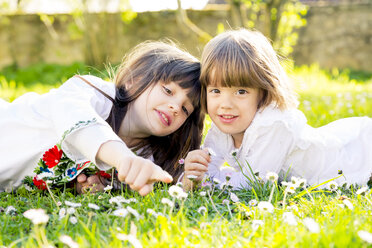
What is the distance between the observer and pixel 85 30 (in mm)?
10164

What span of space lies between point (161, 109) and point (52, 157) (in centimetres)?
72

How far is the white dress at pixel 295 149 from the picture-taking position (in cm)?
265

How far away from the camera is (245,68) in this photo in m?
2.66

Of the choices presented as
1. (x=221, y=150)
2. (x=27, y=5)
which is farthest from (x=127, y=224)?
(x=27, y=5)

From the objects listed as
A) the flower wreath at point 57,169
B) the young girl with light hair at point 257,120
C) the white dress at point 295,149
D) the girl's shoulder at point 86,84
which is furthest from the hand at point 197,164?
the girl's shoulder at point 86,84

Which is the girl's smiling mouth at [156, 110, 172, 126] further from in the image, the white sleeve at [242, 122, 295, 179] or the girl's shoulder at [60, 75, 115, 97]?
the white sleeve at [242, 122, 295, 179]

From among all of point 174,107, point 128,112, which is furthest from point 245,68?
point 128,112

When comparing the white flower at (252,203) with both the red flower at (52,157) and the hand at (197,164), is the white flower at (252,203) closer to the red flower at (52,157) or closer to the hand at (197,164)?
the hand at (197,164)

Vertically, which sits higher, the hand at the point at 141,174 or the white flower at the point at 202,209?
the hand at the point at 141,174

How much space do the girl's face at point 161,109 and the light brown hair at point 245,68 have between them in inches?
6.5

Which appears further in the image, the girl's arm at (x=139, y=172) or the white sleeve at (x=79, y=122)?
the white sleeve at (x=79, y=122)

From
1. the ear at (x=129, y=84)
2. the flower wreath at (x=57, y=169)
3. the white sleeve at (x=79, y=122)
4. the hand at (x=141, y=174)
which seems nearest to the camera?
the hand at (x=141, y=174)

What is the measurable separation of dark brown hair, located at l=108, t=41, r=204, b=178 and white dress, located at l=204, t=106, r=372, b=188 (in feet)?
0.52

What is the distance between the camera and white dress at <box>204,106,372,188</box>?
2652 millimetres
